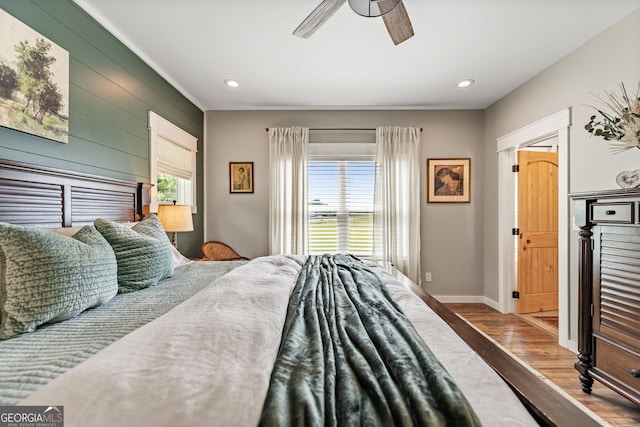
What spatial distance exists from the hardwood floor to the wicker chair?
2853 millimetres

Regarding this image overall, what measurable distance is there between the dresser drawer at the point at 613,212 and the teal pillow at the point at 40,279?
269 centimetres

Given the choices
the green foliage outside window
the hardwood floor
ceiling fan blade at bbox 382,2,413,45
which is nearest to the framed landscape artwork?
the green foliage outside window

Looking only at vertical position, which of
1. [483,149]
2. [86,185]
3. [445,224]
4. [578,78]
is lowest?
[445,224]

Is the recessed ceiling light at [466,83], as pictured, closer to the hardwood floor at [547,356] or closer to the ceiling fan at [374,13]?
the ceiling fan at [374,13]

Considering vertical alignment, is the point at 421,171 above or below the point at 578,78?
below

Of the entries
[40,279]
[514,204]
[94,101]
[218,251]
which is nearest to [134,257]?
[40,279]

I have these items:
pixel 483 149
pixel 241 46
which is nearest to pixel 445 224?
pixel 483 149

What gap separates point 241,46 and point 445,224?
3152 mm

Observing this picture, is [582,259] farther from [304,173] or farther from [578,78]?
[304,173]

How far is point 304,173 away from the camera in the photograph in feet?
12.5

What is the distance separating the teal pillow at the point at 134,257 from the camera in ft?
5.00

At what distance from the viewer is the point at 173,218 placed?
8.68 feet

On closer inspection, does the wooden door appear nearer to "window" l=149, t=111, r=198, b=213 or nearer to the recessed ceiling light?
the recessed ceiling light

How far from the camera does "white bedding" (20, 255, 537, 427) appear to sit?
571 mm
